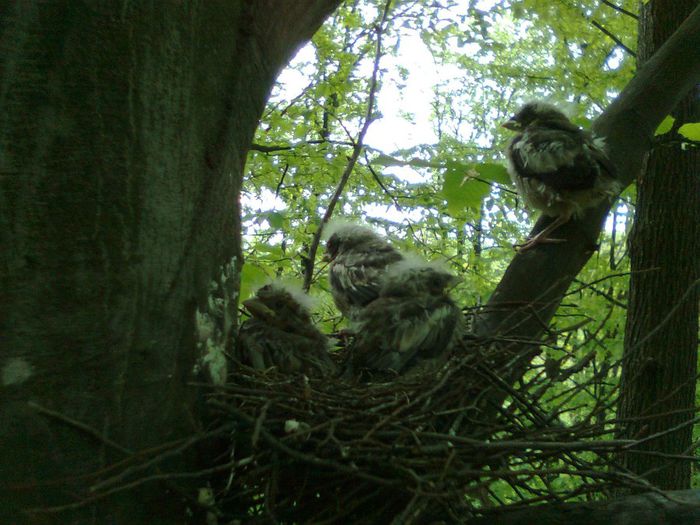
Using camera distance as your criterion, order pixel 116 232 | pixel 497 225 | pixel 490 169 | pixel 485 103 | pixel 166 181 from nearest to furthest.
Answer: pixel 116 232 → pixel 166 181 → pixel 490 169 → pixel 497 225 → pixel 485 103

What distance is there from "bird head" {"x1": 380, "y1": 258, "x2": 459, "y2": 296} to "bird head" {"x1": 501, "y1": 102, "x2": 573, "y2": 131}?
1954mm

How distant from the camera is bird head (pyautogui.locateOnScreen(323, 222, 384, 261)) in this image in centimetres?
470

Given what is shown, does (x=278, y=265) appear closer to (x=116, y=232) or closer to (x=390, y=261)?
(x=390, y=261)

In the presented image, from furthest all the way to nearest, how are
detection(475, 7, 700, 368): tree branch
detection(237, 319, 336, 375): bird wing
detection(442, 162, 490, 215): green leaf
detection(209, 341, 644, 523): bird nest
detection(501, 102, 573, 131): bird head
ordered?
1. detection(501, 102, 573, 131): bird head
2. detection(442, 162, 490, 215): green leaf
3. detection(475, 7, 700, 368): tree branch
4. detection(237, 319, 336, 375): bird wing
5. detection(209, 341, 644, 523): bird nest

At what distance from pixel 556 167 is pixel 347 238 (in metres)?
1.41

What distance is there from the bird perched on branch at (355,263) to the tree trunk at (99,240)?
81.5 inches

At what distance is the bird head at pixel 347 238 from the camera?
470 cm

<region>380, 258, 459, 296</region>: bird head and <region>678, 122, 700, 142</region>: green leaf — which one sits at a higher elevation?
<region>678, 122, 700, 142</region>: green leaf

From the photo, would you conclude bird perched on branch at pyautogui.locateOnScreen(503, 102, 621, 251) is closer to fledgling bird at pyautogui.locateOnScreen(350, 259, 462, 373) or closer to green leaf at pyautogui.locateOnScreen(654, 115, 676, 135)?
green leaf at pyautogui.locateOnScreen(654, 115, 676, 135)

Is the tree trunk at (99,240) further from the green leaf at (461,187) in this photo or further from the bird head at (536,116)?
the bird head at (536,116)

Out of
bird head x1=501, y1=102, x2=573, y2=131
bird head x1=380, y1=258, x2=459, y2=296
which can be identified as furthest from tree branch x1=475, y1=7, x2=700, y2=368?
bird head x1=501, y1=102, x2=573, y2=131

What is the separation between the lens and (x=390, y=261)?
169 inches

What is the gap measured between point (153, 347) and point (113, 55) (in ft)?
2.48

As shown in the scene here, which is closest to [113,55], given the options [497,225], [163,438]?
[163,438]
